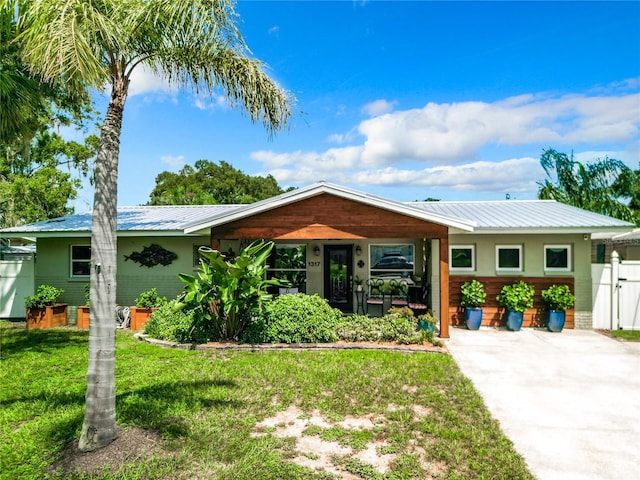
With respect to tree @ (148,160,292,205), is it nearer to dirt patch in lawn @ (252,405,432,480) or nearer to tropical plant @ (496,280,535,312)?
tropical plant @ (496,280,535,312)

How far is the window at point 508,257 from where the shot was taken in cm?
1109

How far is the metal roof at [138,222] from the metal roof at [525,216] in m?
7.49

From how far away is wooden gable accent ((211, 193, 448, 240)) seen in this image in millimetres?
9516

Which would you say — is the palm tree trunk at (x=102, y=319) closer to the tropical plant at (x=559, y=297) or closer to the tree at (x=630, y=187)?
the tropical plant at (x=559, y=297)

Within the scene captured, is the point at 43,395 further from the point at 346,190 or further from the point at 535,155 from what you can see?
the point at 535,155

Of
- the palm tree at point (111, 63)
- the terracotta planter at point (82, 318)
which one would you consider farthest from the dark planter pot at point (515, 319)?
the terracotta planter at point (82, 318)

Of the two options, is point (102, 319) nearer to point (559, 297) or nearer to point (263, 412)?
point (263, 412)

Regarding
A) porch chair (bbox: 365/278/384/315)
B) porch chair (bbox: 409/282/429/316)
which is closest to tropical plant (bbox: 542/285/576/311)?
porch chair (bbox: 409/282/429/316)

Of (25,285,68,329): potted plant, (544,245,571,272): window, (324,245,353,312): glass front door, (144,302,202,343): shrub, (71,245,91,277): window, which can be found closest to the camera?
(144,302,202,343): shrub

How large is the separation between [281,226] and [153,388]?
4.90 m

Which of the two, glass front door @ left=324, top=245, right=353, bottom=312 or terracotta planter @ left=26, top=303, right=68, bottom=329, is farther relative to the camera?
glass front door @ left=324, top=245, right=353, bottom=312

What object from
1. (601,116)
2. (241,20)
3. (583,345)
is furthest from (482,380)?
(601,116)

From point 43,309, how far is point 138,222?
369 centimetres

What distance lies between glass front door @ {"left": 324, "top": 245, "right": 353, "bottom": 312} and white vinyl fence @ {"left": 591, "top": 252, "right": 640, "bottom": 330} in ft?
22.7
